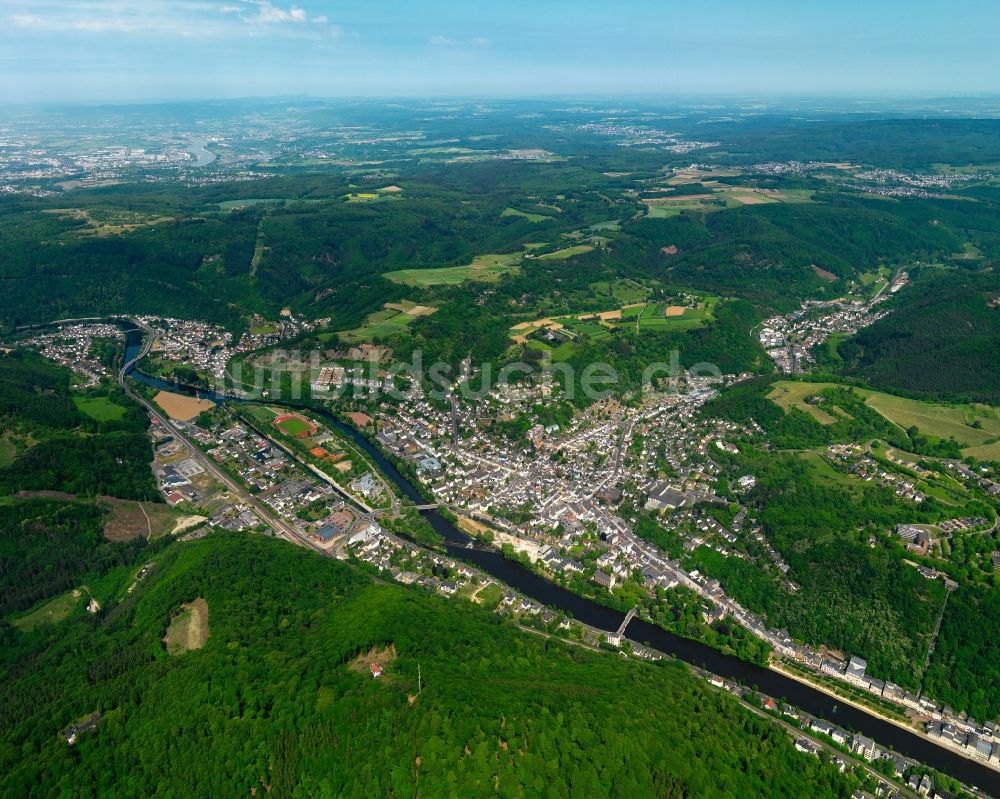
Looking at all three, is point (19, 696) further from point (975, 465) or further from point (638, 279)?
point (638, 279)

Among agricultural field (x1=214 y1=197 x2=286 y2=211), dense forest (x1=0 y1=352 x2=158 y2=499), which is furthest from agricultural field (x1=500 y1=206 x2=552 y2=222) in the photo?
dense forest (x1=0 y1=352 x2=158 y2=499)

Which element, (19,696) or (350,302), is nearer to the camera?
(19,696)

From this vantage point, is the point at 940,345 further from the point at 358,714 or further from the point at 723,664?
the point at 358,714

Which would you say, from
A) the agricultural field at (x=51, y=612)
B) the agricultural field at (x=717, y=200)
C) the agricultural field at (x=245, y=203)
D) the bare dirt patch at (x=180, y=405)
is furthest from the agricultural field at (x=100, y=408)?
the agricultural field at (x=717, y=200)

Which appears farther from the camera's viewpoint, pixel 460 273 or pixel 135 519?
pixel 460 273

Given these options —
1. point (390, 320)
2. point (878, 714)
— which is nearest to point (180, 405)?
point (390, 320)

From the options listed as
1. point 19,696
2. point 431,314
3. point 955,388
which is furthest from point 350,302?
point 955,388
